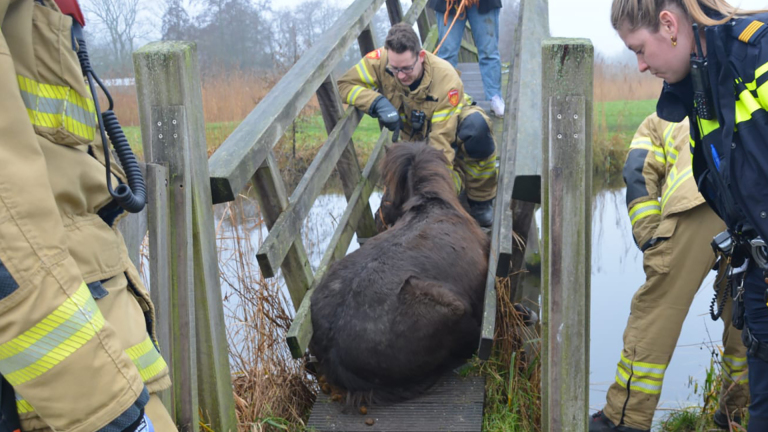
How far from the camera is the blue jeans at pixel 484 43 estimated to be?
22.4ft

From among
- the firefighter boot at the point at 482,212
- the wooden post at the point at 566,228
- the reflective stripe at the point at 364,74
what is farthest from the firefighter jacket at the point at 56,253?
the firefighter boot at the point at 482,212

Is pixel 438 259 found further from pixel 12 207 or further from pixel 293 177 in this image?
pixel 293 177

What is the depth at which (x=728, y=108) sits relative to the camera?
2043 millimetres

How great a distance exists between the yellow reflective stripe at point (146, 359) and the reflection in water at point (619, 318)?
145 inches

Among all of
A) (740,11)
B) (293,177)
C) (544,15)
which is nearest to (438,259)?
(740,11)

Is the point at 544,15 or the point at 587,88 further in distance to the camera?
the point at 544,15

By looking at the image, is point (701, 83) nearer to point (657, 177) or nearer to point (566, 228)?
point (566, 228)

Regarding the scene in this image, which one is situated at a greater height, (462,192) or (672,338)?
(462,192)

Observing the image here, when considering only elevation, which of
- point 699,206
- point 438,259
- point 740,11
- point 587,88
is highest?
point 740,11

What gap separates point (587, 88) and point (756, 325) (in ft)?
3.34

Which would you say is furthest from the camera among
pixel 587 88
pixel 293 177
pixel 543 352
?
pixel 293 177

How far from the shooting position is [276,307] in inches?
161

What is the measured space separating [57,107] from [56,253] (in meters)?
0.38

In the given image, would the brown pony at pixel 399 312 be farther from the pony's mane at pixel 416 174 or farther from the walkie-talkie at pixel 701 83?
the walkie-talkie at pixel 701 83
